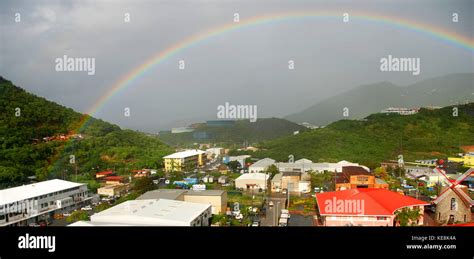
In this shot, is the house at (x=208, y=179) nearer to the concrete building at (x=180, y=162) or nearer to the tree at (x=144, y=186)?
the concrete building at (x=180, y=162)

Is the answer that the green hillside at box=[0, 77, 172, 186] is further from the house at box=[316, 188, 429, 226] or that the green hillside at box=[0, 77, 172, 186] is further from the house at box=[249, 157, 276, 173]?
the house at box=[316, 188, 429, 226]

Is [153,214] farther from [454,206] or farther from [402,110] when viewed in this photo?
[402,110]

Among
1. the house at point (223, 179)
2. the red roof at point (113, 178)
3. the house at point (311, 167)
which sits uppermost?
the house at point (311, 167)

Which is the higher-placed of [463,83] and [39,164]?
[463,83]

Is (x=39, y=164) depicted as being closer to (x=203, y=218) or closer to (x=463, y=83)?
(x=203, y=218)

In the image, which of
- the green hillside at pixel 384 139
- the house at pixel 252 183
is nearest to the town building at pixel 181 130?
the green hillside at pixel 384 139
